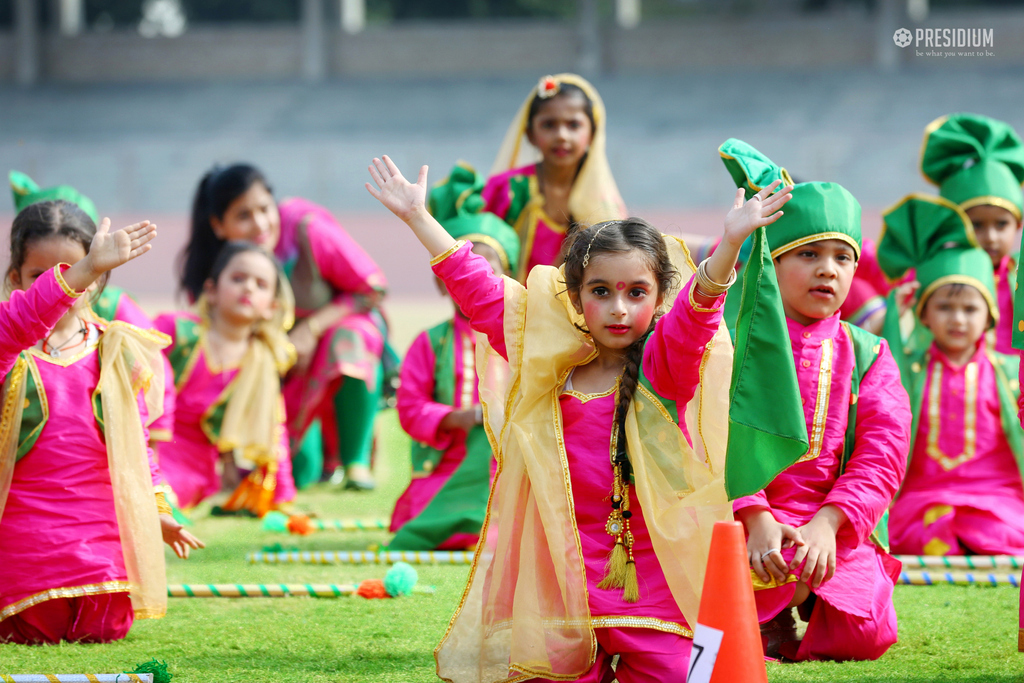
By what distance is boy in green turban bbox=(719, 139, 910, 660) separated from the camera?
2.87m

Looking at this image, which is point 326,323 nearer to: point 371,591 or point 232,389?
point 232,389

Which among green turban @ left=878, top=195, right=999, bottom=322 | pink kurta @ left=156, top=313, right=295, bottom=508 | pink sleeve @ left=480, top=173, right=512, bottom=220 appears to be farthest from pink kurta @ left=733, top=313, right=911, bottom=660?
pink kurta @ left=156, top=313, right=295, bottom=508

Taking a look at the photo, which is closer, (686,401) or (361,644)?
(686,401)

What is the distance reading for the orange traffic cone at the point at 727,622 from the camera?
2.38m

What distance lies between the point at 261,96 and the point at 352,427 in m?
21.1

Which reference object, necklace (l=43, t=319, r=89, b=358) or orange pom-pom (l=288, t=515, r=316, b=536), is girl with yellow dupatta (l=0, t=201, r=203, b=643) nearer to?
necklace (l=43, t=319, r=89, b=358)

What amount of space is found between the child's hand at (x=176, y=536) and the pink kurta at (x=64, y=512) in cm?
13

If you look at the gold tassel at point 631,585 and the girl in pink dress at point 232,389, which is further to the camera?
the girl in pink dress at point 232,389

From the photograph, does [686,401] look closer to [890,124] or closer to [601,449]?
[601,449]

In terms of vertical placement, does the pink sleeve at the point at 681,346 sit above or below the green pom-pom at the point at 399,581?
above

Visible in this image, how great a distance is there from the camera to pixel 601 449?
286 centimetres

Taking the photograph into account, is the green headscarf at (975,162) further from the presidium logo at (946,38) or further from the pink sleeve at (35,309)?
the presidium logo at (946,38)

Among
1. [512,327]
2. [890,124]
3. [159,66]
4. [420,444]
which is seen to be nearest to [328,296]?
[420,444]

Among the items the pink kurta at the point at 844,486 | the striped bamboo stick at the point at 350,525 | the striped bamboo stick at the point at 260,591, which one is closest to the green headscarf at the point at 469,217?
the striped bamboo stick at the point at 350,525
